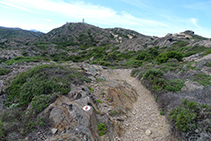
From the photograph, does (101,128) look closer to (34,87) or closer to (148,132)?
(148,132)

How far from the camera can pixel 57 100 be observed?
6.05m

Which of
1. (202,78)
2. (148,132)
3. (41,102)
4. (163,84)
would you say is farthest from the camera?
(202,78)

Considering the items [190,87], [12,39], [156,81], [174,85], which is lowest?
[12,39]

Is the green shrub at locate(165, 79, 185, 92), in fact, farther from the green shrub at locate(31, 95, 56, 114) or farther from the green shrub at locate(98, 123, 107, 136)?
the green shrub at locate(31, 95, 56, 114)

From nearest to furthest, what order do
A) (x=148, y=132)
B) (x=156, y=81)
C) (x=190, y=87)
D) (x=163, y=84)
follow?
(x=148, y=132), (x=190, y=87), (x=163, y=84), (x=156, y=81)

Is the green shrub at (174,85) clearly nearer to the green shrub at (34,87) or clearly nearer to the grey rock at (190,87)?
the grey rock at (190,87)

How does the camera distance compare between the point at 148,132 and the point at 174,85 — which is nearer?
the point at 148,132

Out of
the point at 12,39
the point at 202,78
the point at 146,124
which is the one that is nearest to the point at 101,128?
the point at 146,124

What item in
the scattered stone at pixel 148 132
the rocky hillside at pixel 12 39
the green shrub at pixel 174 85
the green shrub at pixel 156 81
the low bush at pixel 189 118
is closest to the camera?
the low bush at pixel 189 118

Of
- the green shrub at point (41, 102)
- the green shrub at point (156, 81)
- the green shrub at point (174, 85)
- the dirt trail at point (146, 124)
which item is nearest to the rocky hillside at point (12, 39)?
the green shrub at point (41, 102)

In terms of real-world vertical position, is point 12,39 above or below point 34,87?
below

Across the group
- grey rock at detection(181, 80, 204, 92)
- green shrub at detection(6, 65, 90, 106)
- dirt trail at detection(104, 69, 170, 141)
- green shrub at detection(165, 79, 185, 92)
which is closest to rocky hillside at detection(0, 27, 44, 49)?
green shrub at detection(6, 65, 90, 106)

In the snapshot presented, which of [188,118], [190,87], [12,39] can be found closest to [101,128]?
[188,118]

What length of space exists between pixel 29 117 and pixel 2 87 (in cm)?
408
